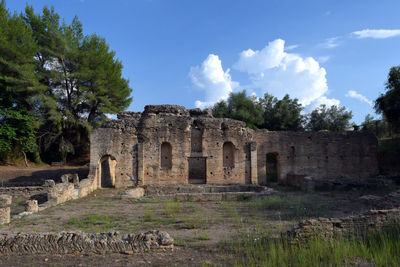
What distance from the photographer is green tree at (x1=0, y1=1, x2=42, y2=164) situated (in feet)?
76.8

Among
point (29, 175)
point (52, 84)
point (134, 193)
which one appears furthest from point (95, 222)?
point (52, 84)

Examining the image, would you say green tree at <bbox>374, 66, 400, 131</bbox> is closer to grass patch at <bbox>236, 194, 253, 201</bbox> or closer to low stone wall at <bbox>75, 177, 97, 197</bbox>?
grass patch at <bbox>236, 194, 253, 201</bbox>

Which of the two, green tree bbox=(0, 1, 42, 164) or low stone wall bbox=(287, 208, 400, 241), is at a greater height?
green tree bbox=(0, 1, 42, 164)

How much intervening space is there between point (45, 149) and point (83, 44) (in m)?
10.4

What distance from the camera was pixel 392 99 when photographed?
2050 cm

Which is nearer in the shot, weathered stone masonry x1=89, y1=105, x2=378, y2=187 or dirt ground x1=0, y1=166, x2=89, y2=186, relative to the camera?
weathered stone masonry x1=89, y1=105, x2=378, y2=187

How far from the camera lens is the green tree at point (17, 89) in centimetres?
2342

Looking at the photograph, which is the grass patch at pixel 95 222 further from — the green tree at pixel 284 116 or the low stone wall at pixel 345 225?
the green tree at pixel 284 116

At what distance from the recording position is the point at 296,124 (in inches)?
1286

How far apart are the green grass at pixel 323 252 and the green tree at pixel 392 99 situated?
60.5ft

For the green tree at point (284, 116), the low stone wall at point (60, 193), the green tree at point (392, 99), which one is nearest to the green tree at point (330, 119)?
the green tree at point (284, 116)

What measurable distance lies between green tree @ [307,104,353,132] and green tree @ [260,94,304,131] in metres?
1.66

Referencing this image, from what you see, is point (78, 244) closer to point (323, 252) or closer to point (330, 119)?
point (323, 252)

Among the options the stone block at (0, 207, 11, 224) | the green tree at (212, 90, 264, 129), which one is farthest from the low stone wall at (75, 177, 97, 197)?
the green tree at (212, 90, 264, 129)
